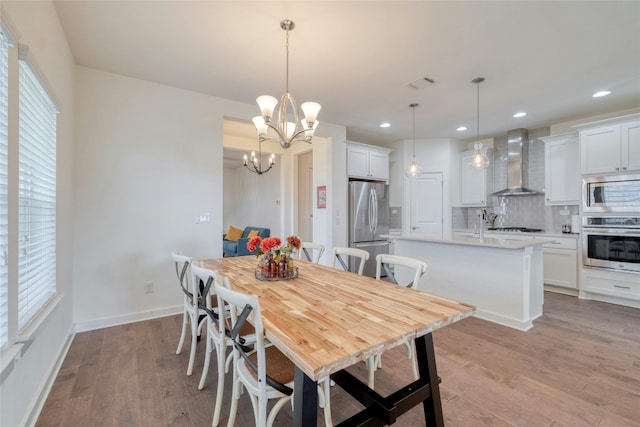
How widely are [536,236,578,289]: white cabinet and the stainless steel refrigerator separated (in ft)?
8.13

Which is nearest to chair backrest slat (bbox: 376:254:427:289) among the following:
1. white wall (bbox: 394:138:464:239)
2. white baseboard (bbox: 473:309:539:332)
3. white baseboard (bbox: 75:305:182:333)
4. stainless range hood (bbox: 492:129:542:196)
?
white baseboard (bbox: 473:309:539:332)

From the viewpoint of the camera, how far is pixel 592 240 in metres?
3.82

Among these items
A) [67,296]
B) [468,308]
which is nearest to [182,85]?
[67,296]

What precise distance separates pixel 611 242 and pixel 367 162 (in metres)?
3.57

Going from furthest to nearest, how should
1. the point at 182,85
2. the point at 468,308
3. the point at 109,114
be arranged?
the point at 182,85 → the point at 109,114 → the point at 468,308

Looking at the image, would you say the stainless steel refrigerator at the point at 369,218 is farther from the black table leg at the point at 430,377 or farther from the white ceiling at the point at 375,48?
the black table leg at the point at 430,377

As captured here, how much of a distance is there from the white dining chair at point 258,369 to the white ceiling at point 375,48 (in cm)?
205

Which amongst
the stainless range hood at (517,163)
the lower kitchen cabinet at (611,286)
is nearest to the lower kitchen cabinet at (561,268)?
the lower kitchen cabinet at (611,286)

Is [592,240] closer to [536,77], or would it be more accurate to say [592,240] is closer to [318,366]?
[536,77]

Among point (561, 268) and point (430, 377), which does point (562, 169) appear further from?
point (430, 377)

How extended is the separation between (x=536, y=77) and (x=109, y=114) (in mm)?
4658

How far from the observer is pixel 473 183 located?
5531mm

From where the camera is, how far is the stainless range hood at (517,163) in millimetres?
4934

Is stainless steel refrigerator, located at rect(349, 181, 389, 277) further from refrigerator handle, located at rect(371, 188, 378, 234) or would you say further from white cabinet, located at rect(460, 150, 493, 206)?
white cabinet, located at rect(460, 150, 493, 206)
